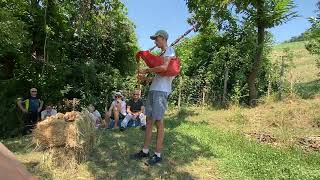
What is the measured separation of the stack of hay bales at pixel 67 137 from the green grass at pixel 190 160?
179mm

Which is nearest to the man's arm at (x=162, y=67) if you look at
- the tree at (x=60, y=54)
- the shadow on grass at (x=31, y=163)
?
the shadow on grass at (x=31, y=163)

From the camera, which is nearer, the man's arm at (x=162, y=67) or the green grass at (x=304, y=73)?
the man's arm at (x=162, y=67)

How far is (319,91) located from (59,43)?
9529 mm

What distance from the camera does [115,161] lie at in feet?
22.7

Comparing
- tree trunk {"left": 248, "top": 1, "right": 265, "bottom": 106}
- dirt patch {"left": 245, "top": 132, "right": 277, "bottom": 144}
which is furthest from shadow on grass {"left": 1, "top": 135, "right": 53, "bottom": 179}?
tree trunk {"left": 248, "top": 1, "right": 265, "bottom": 106}

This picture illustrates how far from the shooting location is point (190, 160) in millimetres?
7145

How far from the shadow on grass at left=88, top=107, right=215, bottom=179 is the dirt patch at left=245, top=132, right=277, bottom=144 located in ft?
6.00

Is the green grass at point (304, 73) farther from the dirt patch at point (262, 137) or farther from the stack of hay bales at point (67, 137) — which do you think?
the stack of hay bales at point (67, 137)

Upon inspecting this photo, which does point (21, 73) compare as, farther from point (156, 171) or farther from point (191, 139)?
point (156, 171)

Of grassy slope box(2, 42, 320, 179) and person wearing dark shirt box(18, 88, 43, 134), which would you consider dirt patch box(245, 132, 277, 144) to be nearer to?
grassy slope box(2, 42, 320, 179)

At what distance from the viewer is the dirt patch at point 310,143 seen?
867 cm

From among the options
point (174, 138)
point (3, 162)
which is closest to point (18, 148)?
point (174, 138)

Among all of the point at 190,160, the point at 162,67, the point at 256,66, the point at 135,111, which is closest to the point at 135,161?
the point at 190,160

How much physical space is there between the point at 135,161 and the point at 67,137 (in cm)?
120
